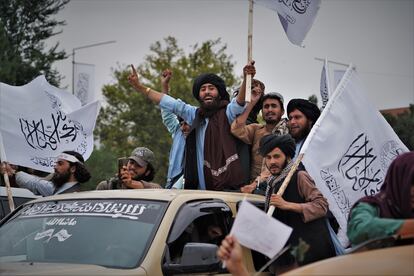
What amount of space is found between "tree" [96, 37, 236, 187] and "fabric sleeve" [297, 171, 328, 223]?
29895 mm

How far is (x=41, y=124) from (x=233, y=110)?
2824mm

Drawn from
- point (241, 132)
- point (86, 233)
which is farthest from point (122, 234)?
point (241, 132)

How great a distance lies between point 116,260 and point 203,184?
2324mm

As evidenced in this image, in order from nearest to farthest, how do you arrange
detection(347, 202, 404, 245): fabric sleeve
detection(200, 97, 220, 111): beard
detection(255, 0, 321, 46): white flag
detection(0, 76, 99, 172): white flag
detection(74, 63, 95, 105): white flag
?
detection(347, 202, 404, 245): fabric sleeve, detection(200, 97, 220, 111): beard, detection(255, 0, 321, 46): white flag, detection(0, 76, 99, 172): white flag, detection(74, 63, 95, 105): white flag

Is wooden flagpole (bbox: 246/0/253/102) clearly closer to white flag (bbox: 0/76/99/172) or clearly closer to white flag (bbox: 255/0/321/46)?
white flag (bbox: 255/0/321/46)

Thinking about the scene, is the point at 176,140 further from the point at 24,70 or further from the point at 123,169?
the point at 24,70

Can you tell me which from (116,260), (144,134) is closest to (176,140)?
(116,260)

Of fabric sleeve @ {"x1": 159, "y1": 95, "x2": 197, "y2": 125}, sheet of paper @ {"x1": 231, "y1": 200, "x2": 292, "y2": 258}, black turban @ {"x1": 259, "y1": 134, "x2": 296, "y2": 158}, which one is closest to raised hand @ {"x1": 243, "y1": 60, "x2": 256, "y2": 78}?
fabric sleeve @ {"x1": 159, "y1": 95, "x2": 197, "y2": 125}

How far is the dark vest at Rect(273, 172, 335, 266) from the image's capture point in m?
6.09

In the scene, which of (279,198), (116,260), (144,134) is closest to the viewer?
(116,260)

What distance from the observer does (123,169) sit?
7973 millimetres

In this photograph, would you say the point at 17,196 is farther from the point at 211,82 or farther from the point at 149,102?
the point at 149,102

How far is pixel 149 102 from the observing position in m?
37.9

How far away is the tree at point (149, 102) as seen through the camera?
122 feet
